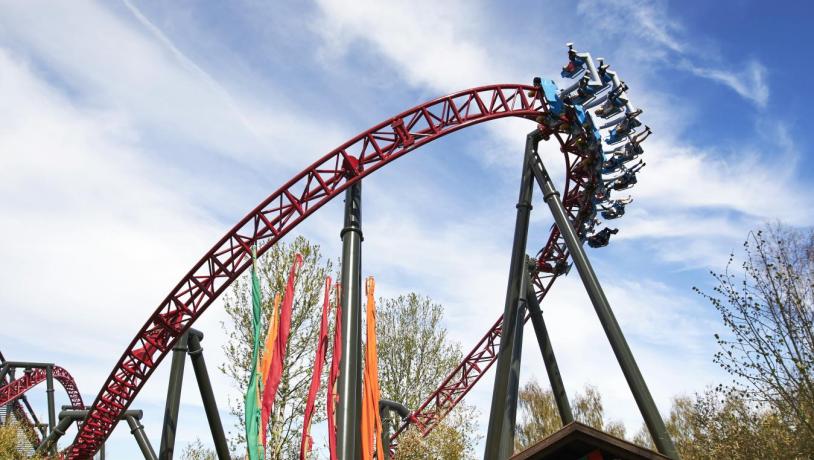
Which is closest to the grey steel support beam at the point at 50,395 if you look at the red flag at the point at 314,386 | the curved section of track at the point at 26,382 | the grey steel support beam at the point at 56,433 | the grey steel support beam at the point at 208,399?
the curved section of track at the point at 26,382

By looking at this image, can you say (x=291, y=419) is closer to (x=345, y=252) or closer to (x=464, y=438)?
(x=464, y=438)

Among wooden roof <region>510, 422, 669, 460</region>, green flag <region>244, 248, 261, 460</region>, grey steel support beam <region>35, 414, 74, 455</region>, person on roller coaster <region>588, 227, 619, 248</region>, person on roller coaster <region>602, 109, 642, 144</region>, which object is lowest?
wooden roof <region>510, 422, 669, 460</region>

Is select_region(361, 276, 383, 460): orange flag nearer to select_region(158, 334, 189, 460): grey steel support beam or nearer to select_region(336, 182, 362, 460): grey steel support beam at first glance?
select_region(336, 182, 362, 460): grey steel support beam

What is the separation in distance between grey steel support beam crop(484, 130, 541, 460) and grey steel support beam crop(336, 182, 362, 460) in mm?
2134

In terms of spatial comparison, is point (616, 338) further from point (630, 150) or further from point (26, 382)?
point (26, 382)

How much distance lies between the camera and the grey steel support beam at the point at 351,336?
629cm

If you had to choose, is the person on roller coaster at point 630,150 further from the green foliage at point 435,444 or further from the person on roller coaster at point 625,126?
the green foliage at point 435,444

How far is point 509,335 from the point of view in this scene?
A: 884cm

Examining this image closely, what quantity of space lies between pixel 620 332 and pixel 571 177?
197 inches

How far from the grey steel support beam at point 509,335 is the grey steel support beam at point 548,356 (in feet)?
2.34

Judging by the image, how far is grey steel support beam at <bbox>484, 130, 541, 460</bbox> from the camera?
26.6ft

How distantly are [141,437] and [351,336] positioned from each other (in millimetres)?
7286

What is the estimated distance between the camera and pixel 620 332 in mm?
7703

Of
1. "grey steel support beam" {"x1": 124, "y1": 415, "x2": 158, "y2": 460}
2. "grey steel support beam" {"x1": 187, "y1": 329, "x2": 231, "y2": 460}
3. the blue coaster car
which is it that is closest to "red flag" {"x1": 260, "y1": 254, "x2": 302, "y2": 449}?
"grey steel support beam" {"x1": 187, "y1": 329, "x2": 231, "y2": 460}
